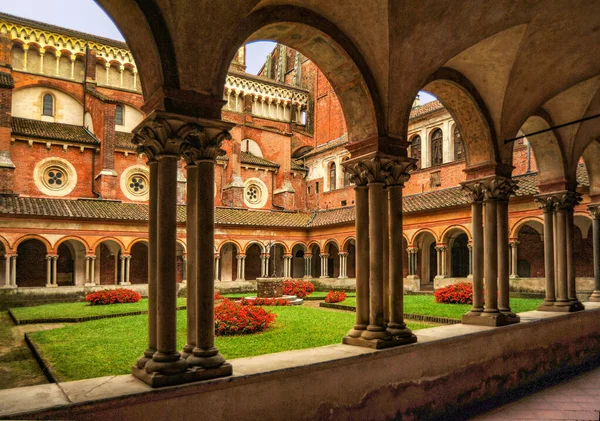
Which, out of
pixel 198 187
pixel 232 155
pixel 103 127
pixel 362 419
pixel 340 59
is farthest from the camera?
pixel 232 155

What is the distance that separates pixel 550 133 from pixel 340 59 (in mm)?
5851

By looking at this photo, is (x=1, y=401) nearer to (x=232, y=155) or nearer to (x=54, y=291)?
(x=54, y=291)

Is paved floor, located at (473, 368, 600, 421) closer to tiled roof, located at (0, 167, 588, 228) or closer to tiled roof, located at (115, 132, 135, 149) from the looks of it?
tiled roof, located at (0, 167, 588, 228)

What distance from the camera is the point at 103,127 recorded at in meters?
26.3

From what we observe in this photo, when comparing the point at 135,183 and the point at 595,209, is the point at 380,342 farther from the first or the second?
the point at 135,183

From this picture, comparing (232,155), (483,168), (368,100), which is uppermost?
(232,155)

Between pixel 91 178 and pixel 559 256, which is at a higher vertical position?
pixel 91 178

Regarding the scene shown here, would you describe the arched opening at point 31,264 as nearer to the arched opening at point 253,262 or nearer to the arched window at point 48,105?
the arched window at point 48,105

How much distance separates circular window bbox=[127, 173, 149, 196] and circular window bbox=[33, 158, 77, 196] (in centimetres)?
299

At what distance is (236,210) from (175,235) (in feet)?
81.2

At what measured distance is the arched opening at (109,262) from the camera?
25.0m

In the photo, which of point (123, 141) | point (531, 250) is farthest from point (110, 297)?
point (531, 250)

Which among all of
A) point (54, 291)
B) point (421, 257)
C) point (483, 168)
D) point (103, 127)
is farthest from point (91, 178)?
point (483, 168)

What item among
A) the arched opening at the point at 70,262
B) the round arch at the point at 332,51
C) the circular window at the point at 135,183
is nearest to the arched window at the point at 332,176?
the circular window at the point at 135,183
